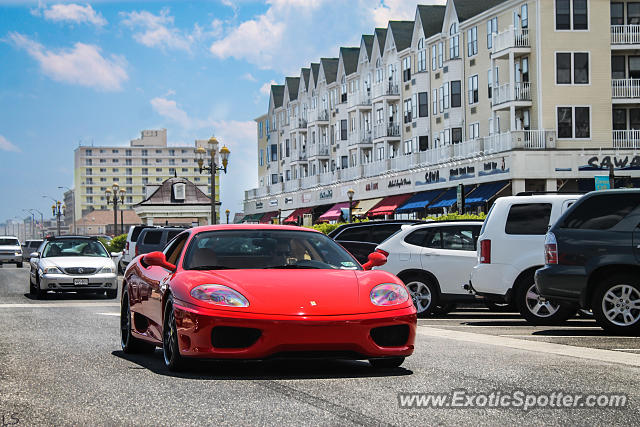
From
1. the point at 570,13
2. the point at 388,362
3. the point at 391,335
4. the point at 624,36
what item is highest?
the point at 570,13

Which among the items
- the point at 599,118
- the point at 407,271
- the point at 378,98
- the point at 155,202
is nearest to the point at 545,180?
the point at 599,118

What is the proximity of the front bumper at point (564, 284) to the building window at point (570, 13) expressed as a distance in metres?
41.0

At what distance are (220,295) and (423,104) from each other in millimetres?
58544

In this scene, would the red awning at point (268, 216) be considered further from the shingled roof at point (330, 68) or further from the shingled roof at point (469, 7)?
the shingled roof at point (469, 7)

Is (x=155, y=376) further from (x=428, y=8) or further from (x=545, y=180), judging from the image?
(x=428, y=8)

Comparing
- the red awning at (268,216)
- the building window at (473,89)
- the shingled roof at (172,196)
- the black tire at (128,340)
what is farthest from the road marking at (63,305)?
the red awning at (268,216)

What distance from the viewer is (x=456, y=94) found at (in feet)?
201

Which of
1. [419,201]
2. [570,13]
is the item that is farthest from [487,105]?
[570,13]

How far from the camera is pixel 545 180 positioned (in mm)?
51094

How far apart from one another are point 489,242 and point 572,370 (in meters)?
6.44

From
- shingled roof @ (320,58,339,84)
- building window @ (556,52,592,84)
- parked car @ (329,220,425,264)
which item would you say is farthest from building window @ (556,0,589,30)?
shingled roof @ (320,58,339,84)

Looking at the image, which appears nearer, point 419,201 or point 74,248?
point 74,248

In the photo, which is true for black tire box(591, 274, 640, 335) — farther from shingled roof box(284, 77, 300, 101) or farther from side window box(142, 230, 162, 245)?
shingled roof box(284, 77, 300, 101)

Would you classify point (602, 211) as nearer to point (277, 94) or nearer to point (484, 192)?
point (484, 192)
